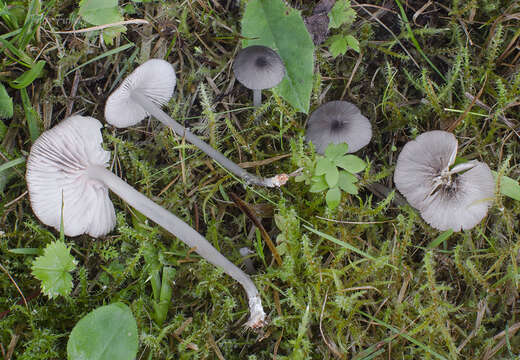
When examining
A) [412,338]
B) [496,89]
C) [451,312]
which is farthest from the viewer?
[496,89]

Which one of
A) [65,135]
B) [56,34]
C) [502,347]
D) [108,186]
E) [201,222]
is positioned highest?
[56,34]

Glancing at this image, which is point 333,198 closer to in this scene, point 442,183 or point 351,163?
point 351,163

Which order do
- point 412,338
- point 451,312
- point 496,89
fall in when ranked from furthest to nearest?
point 496,89, point 451,312, point 412,338

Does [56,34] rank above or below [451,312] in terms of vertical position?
above

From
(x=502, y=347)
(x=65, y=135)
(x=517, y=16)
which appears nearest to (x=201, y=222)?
(x=65, y=135)

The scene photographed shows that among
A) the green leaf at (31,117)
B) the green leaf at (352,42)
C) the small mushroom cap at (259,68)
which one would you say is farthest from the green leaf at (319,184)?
the green leaf at (31,117)

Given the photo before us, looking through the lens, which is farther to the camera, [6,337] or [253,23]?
[253,23]

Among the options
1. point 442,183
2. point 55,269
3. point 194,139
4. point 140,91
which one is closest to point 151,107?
point 140,91

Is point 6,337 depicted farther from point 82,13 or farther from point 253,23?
point 253,23
